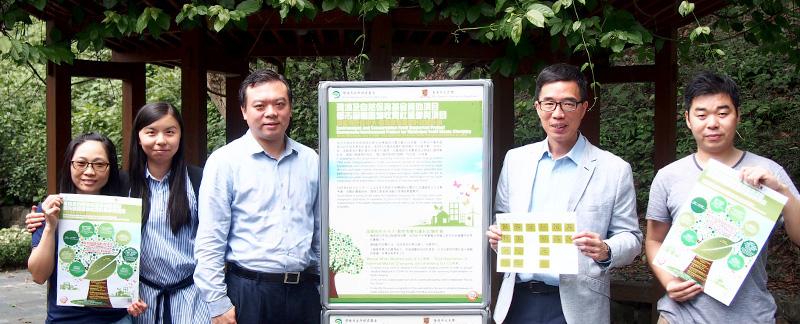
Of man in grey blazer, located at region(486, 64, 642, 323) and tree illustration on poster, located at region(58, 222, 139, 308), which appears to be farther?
tree illustration on poster, located at region(58, 222, 139, 308)

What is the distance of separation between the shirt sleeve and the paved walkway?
5463mm

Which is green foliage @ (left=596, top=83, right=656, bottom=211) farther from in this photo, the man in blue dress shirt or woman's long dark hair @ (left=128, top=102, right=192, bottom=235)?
woman's long dark hair @ (left=128, top=102, right=192, bottom=235)

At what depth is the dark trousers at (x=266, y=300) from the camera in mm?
Result: 2963

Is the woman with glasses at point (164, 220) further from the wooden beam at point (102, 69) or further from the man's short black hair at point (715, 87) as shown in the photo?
the wooden beam at point (102, 69)

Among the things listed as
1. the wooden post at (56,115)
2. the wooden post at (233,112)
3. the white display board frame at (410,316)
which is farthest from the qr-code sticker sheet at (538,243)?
the wooden post at (233,112)

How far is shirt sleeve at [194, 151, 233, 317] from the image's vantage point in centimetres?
289

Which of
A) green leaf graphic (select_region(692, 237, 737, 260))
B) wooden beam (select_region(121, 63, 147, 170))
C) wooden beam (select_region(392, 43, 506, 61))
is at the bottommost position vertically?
green leaf graphic (select_region(692, 237, 737, 260))

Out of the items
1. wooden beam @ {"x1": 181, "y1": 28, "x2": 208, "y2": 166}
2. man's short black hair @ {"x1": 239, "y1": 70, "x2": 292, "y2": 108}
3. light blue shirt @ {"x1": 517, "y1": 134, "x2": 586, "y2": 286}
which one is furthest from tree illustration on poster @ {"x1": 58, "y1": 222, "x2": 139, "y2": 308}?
wooden beam @ {"x1": 181, "y1": 28, "x2": 208, "y2": 166}

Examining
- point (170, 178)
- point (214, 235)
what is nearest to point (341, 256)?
point (214, 235)

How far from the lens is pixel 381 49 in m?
4.51

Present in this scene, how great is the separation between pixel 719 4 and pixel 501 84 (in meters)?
1.68

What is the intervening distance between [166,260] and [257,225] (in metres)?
0.47

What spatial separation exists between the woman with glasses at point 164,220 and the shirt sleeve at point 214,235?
0.16 metres

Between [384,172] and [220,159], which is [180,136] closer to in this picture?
[220,159]
